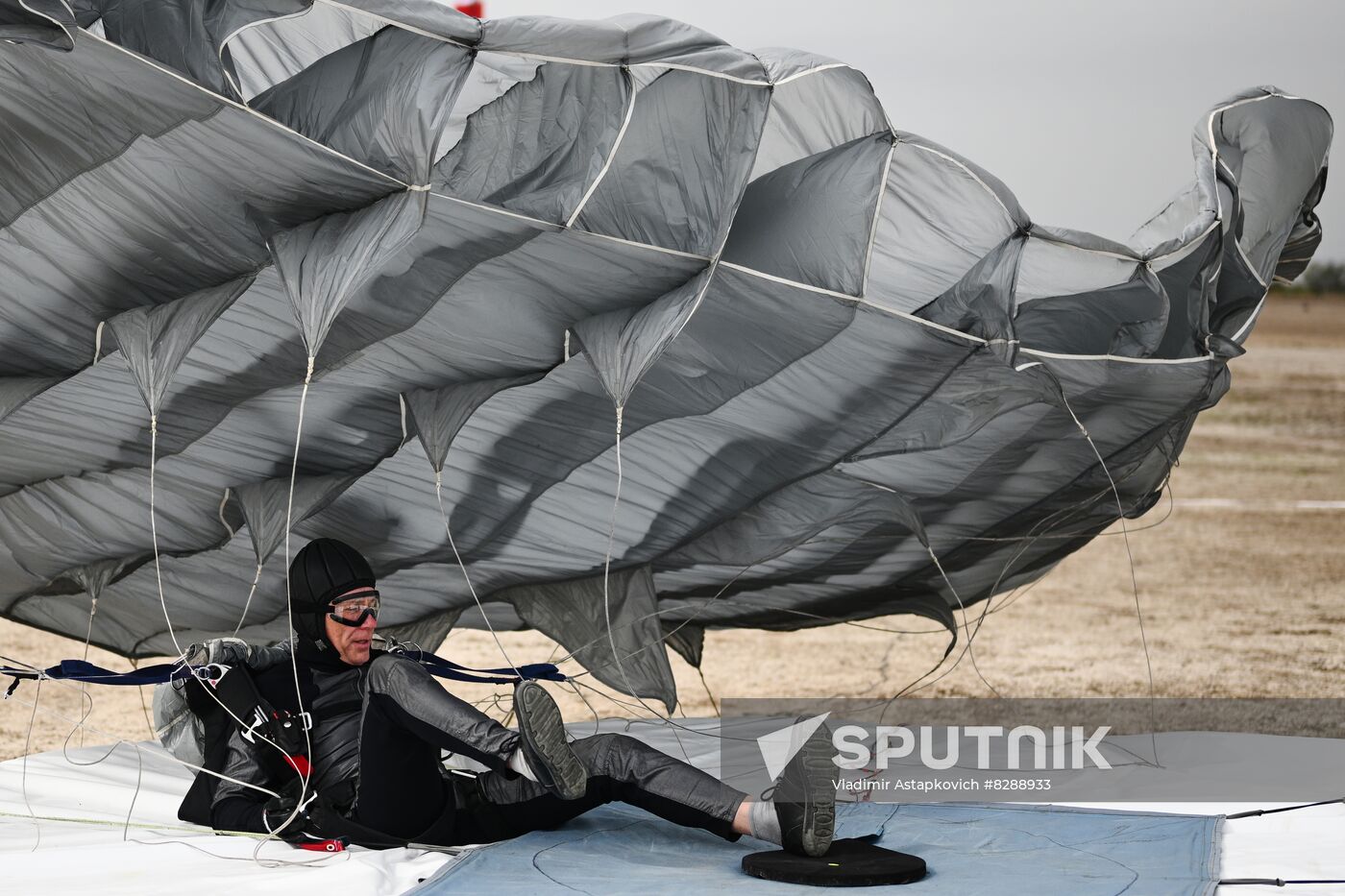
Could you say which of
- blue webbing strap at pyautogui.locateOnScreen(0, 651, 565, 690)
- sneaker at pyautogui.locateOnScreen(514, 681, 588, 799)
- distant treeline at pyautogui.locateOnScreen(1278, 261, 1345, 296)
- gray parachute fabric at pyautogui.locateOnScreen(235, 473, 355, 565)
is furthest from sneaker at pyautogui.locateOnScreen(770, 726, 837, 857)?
distant treeline at pyautogui.locateOnScreen(1278, 261, 1345, 296)

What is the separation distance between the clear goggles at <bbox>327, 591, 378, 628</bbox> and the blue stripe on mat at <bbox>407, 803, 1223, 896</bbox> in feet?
1.99

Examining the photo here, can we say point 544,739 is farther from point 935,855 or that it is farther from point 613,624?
point 613,624

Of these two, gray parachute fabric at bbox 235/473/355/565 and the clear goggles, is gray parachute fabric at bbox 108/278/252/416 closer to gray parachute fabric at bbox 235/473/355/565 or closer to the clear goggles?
the clear goggles

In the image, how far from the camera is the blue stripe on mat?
2.98 m

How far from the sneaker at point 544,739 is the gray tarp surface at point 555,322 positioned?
699 millimetres

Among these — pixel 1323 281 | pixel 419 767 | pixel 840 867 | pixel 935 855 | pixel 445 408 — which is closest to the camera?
pixel 840 867

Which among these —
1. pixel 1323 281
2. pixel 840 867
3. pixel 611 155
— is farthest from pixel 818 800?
pixel 1323 281

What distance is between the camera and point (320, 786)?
3.38 metres

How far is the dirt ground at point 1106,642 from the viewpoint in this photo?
268 inches

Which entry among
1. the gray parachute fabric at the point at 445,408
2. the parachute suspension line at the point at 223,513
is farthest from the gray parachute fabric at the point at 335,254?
the parachute suspension line at the point at 223,513

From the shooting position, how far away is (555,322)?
350 centimetres

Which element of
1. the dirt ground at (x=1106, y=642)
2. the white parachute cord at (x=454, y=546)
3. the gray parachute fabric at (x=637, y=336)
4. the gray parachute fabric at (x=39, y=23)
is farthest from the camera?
the dirt ground at (x=1106, y=642)

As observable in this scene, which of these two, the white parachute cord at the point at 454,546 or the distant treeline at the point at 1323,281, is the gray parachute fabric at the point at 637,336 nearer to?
the white parachute cord at the point at 454,546

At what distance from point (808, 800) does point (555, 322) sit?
50.0 inches
